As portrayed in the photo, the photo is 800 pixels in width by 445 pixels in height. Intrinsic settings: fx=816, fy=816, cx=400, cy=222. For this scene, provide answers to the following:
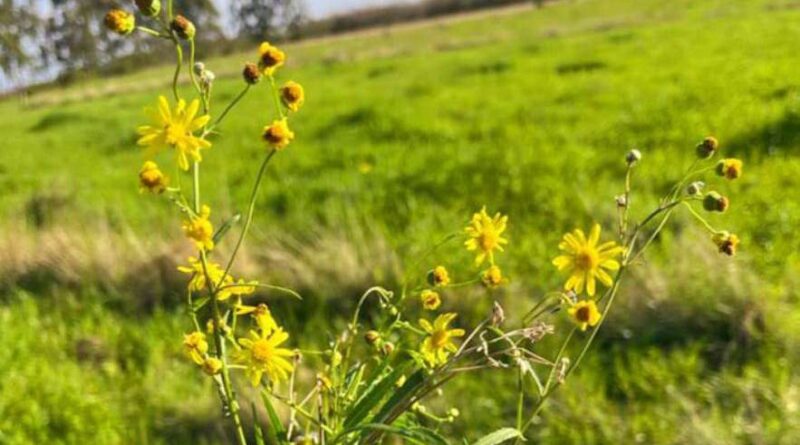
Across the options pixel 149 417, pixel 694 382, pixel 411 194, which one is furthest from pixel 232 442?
pixel 411 194

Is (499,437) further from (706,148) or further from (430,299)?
(706,148)

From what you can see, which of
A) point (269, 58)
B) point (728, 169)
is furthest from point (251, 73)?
point (728, 169)

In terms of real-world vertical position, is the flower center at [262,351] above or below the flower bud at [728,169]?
below

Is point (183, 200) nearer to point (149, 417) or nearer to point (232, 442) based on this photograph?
point (232, 442)

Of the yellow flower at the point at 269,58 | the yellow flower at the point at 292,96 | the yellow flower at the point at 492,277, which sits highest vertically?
the yellow flower at the point at 269,58

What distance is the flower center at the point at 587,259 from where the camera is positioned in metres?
1.18

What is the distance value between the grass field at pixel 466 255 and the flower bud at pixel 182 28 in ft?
3.93

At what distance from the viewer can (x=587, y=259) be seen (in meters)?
1.20

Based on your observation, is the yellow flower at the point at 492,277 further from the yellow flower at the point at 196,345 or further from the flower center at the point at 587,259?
the yellow flower at the point at 196,345

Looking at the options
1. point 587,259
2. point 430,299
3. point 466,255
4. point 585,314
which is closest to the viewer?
point 585,314

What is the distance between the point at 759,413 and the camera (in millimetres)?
2895

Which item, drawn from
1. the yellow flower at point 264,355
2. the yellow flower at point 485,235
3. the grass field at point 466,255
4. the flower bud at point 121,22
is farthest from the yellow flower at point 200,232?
the grass field at point 466,255

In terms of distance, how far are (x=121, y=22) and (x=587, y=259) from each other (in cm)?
76

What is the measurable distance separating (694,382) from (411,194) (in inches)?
120
